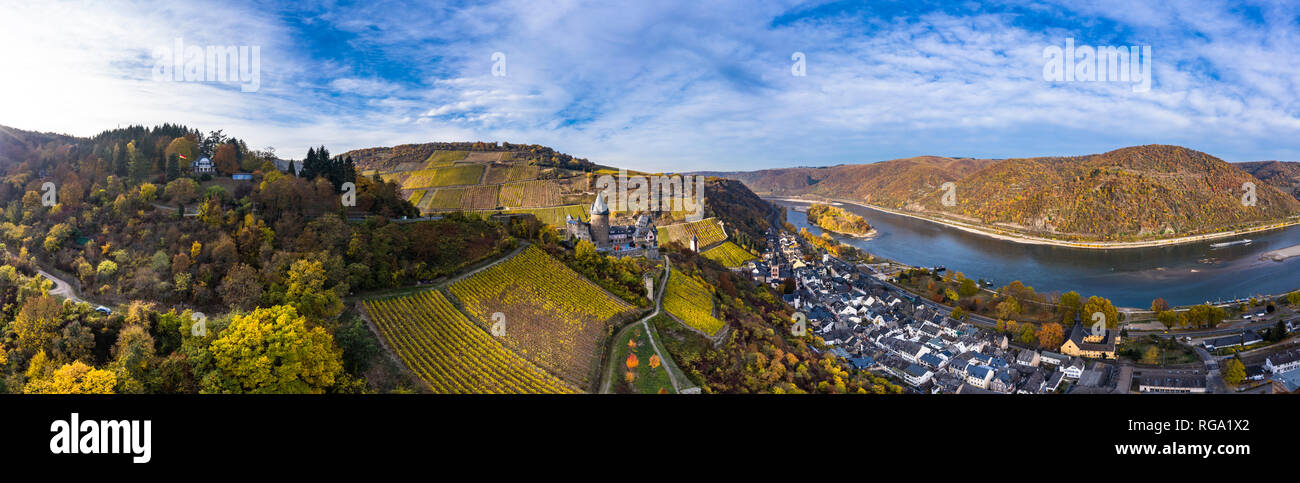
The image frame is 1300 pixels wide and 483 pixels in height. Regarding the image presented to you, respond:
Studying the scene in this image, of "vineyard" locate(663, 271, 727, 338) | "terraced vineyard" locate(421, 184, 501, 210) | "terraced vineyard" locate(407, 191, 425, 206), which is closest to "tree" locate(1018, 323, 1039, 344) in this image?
"vineyard" locate(663, 271, 727, 338)

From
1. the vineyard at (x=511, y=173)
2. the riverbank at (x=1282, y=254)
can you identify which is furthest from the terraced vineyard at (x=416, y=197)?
the riverbank at (x=1282, y=254)

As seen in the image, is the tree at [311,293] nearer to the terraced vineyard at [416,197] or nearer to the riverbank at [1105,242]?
the terraced vineyard at [416,197]

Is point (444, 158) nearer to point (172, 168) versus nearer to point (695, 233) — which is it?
point (695, 233)

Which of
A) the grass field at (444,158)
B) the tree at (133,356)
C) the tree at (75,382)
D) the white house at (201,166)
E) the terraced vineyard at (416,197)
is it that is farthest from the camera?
the grass field at (444,158)

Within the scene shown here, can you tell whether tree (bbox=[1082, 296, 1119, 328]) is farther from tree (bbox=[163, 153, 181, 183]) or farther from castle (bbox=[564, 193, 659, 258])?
tree (bbox=[163, 153, 181, 183])

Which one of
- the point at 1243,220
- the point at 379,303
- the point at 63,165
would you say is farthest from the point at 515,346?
the point at 1243,220

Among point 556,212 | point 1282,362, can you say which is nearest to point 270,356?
point 1282,362

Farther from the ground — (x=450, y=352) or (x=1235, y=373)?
(x=450, y=352)
